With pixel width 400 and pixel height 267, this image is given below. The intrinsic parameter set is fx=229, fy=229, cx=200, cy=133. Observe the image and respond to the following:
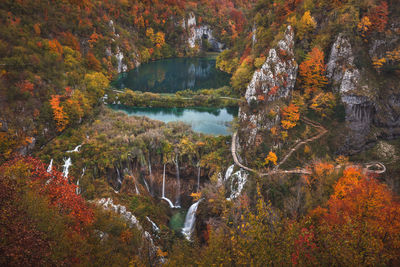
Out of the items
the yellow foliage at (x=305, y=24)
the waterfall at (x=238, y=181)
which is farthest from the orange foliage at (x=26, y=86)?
the yellow foliage at (x=305, y=24)

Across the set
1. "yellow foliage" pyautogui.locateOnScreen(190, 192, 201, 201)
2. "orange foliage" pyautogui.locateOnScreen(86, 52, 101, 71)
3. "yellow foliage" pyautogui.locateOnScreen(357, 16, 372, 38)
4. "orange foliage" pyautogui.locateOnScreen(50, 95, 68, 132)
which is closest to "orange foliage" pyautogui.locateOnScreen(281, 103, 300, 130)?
"yellow foliage" pyautogui.locateOnScreen(357, 16, 372, 38)

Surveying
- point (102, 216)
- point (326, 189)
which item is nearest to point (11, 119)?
point (102, 216)

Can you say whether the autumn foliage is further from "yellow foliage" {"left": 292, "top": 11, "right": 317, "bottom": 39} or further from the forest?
"yellow foliage" {"left": 292, "top": 11, "right": 317, "bottom": 39}

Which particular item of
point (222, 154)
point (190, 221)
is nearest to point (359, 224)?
point (190, 221)

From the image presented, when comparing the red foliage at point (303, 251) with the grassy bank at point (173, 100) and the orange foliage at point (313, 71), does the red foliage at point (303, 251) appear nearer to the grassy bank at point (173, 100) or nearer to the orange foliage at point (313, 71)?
the orange foliage at point (313, 71)

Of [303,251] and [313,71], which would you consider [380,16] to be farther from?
[303,251]

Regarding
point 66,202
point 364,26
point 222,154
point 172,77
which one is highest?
point 364,26

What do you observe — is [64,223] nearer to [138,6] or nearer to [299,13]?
[299,13]
